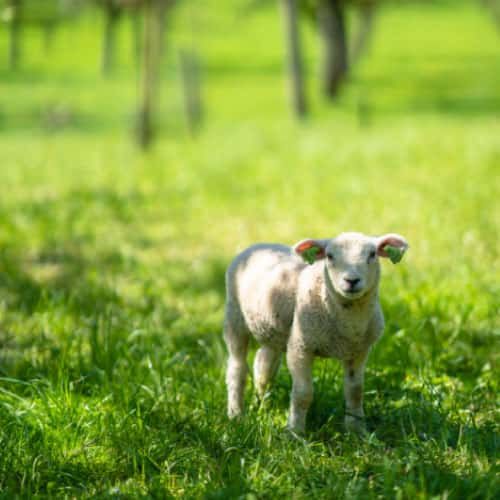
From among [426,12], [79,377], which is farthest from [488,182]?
[426,12]

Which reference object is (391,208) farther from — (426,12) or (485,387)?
(426,12)

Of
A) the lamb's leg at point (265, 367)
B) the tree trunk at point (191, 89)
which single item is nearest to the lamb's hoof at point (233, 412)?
the lamb's leg at point (265, 367)

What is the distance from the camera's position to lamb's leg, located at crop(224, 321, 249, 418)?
13.2 feet

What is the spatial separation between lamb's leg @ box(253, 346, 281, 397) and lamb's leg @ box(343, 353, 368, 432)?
49 cm

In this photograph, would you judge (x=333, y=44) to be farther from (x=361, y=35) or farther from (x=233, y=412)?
(x=233, y=412)

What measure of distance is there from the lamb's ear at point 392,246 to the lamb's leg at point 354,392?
0.55 m

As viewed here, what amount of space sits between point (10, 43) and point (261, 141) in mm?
11658

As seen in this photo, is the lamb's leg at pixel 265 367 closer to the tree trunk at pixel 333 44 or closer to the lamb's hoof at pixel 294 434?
the lamb's hoof at pixel 294 434

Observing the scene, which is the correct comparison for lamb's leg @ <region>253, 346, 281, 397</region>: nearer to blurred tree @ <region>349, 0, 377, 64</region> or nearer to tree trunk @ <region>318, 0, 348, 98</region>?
tree trunk @ <region>318, 0, 348, 98</region>

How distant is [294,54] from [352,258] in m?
14.8

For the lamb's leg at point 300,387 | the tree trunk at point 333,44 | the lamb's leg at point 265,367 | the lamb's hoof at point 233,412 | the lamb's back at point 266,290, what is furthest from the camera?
the tree trunk at point 333,44

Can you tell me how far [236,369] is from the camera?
4.05 metres

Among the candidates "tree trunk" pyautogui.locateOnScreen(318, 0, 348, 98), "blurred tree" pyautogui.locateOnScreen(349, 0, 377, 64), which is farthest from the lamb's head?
"blurred tree" pyautogui.locateOnScreen(349, 0, 377, 64)

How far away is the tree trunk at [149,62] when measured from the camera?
1442cm
